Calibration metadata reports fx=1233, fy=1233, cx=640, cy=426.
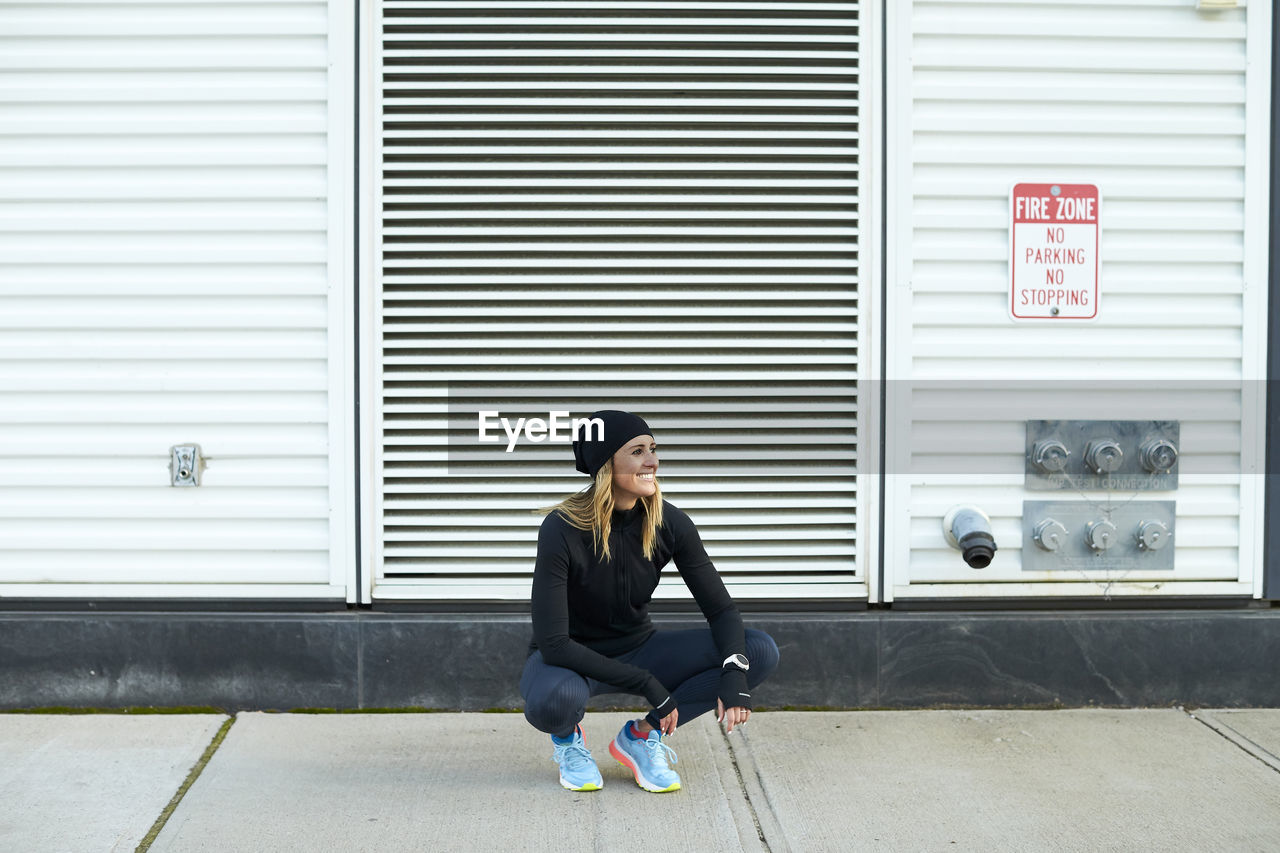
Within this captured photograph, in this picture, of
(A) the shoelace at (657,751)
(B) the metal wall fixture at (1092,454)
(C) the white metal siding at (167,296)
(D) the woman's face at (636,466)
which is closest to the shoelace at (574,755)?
(A) the shoelace at (657,751)

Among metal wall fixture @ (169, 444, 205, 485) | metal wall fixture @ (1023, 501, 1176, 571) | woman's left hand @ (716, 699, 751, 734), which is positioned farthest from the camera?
metal wall fixture @ (1023, 501, 1176, 571)

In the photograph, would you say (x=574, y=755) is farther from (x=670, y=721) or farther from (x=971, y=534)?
(x=971, y=534)

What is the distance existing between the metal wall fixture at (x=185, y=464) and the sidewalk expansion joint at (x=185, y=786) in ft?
3.33

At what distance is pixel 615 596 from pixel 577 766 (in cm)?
61

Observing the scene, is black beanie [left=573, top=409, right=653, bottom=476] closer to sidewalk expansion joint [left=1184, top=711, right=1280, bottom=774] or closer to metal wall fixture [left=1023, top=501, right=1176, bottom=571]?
metal wall fixture [left=1023, top=501, right=1176, bottom=571]

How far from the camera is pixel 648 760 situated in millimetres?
4297

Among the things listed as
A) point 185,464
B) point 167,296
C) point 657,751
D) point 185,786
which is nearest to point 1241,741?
point 657,751

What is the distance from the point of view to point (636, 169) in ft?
17.3

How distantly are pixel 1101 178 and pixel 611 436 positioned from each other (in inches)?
105

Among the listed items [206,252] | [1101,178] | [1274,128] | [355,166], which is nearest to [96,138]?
[206,252]

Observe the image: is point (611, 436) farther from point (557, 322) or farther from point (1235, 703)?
point (1235, 703)

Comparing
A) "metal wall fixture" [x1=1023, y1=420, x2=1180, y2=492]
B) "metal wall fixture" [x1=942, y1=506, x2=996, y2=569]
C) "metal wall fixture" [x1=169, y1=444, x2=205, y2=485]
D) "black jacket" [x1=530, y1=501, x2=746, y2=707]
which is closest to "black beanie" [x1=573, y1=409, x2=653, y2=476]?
"black jacket" [x1=530, y1=501, x2=746, y2=707]

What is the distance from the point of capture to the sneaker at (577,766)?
4250mm

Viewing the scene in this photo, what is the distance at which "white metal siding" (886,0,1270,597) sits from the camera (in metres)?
5.29
